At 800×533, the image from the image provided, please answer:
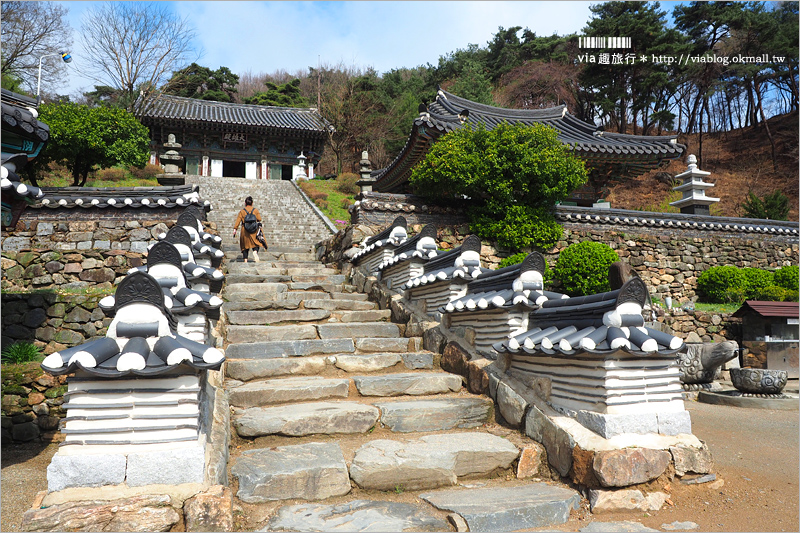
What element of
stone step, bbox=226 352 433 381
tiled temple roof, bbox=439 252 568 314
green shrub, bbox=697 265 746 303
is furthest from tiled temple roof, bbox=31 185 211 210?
green shrub, bbox=697 265 746 303

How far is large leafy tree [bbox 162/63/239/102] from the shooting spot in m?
31.9

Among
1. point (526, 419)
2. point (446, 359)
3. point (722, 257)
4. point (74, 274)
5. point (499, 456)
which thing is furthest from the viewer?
point (722, 257)

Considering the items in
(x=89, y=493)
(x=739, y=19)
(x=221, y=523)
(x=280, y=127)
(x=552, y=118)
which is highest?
(x=739, y=19)

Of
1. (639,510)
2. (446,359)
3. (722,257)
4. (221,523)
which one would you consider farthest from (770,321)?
(221,523)

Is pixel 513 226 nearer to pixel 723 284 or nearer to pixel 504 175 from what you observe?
pixel 504 175

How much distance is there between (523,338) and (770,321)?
383 inches

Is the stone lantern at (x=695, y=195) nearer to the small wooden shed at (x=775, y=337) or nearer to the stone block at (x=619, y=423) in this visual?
the small wooden shed at (x=775, y=337)

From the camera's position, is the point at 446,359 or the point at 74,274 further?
the point at 74,274

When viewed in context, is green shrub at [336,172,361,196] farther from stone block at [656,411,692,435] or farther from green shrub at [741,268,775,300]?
stone block at [656,411,692,435]

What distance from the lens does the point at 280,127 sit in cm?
2905

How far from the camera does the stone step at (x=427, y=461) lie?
3406 mm

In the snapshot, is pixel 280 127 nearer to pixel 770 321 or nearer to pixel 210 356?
pixel 770 321

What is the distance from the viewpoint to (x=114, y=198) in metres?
9.77

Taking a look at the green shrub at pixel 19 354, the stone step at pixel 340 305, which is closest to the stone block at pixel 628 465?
the stone step at pixel 340 305
